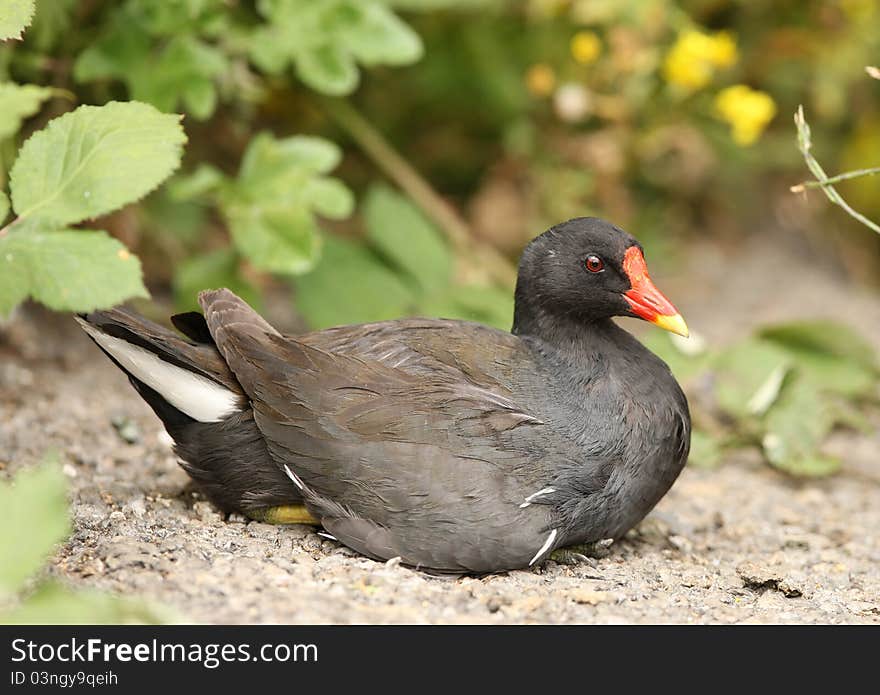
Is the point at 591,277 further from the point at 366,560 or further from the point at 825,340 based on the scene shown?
the point at 825,340

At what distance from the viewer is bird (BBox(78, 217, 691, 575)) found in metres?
3.04

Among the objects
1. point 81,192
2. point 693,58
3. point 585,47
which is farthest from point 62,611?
point 693,58

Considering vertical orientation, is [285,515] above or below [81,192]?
below

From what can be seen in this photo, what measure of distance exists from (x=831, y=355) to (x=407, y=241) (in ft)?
6.06

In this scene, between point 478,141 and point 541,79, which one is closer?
point 541,79

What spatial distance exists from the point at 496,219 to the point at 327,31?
187 centimetres

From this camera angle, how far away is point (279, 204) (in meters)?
4.30

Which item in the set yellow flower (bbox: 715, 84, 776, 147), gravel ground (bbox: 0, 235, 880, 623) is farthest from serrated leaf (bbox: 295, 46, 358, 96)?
Result: yellow flower (bbox: 715, 84, 776, 147)

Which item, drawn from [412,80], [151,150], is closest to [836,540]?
[151,150]

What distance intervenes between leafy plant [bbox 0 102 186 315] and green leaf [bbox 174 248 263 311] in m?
1.86

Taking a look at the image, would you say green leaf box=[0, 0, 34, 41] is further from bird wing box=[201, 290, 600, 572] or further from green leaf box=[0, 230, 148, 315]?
bird wing box=[201, 290, 600, 572]

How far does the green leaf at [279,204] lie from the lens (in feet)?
13.9

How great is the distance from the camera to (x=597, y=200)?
19.4 ft

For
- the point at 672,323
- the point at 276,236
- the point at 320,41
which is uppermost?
the point at 320,41
